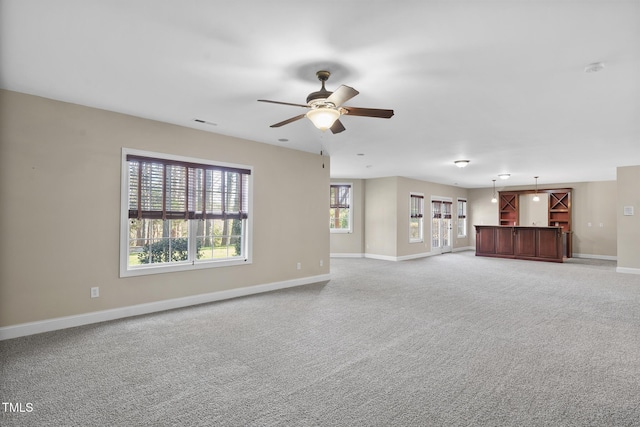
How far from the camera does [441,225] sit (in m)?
12.6

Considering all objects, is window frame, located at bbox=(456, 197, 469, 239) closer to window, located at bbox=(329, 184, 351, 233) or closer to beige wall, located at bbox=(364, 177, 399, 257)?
beige wall, located at bbox=(364, 177, 399, 257)

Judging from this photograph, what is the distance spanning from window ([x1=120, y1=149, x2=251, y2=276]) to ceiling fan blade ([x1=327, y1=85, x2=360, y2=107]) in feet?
9.65

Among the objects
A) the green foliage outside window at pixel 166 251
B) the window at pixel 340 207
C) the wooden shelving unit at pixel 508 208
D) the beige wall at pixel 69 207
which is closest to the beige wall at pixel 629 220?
the wooden shelving unit at pixel 508 208

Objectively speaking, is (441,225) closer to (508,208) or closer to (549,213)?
(508,208)

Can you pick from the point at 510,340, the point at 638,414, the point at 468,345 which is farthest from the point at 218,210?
the point at 638,414

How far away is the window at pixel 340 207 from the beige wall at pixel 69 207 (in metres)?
5.84

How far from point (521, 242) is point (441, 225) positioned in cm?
264

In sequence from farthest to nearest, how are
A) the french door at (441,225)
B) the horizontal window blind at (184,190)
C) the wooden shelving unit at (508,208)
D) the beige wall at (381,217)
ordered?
the wooden shelving unit at (508,208) → the french door at (441,225) → the beige wall at (381,217) → the horizontal window blind at (184,190)

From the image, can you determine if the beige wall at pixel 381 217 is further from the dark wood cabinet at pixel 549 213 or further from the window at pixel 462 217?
the window at pixel 462 217

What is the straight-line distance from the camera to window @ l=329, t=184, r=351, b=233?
1099cm

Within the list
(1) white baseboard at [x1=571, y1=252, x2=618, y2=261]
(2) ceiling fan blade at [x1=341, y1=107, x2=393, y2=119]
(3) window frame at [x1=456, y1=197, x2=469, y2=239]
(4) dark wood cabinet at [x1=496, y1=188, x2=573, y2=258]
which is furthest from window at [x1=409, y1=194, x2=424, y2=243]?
(2) ceiling fan blade at [x1=341, y1=107, x2=393, y2=119]

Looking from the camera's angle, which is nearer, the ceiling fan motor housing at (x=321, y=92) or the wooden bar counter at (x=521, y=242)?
the ceiling fan motor housing at (x=321, y=92)

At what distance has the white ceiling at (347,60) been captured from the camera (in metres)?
2.26

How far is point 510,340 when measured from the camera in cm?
371
